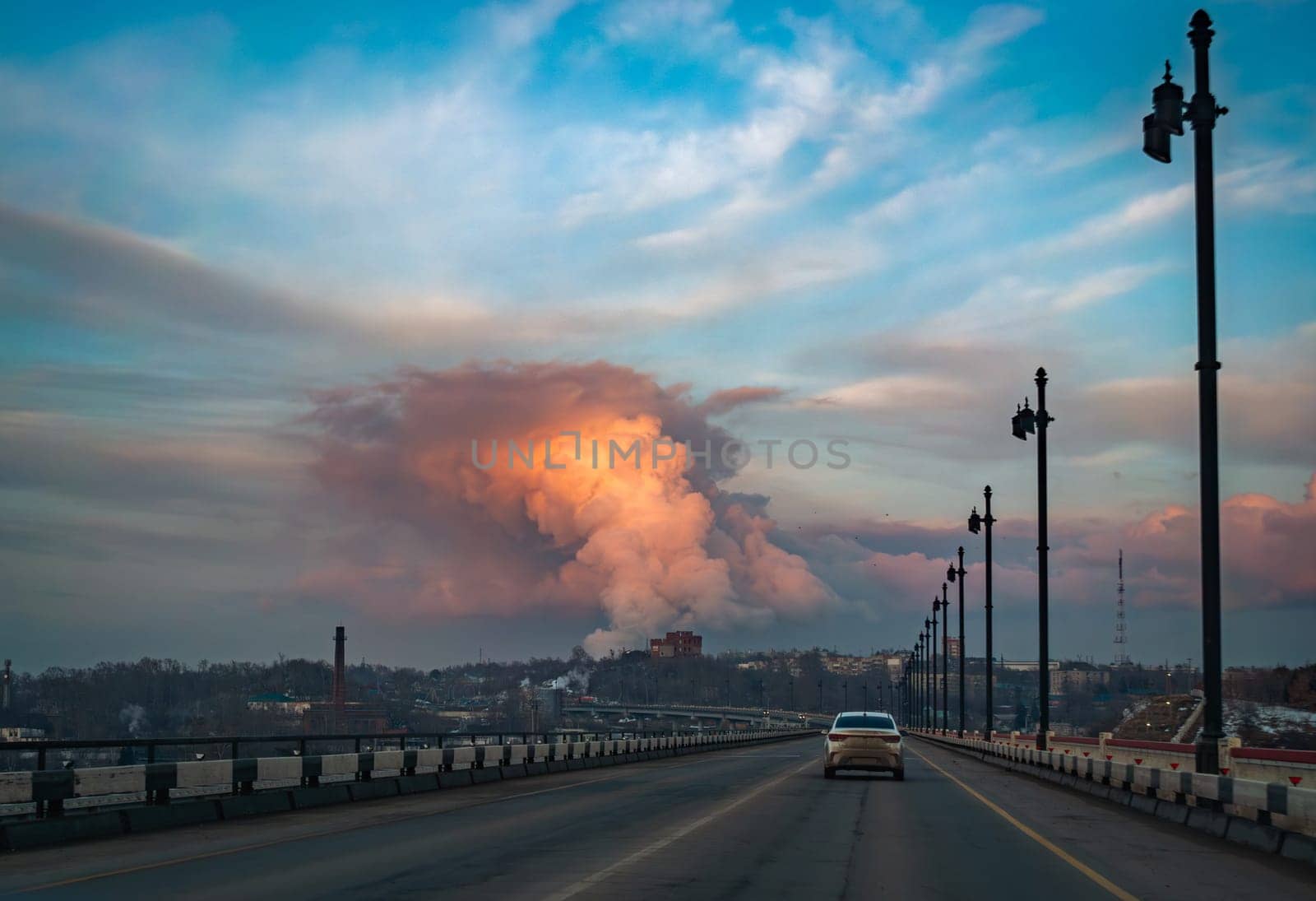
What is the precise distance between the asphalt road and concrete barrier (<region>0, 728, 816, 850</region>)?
636 mm

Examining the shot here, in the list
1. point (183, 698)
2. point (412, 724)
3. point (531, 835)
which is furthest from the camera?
point (412, 724)

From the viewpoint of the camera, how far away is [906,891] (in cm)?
1186

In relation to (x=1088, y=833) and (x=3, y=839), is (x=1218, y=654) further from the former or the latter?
(x=3, y=839)

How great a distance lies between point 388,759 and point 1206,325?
1687 centimetres

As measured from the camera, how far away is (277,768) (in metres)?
22.4

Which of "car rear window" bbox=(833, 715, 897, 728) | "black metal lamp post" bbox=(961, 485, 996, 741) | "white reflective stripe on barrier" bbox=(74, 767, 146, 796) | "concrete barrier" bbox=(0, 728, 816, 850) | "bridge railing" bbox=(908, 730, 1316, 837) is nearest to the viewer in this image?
"bridge railing" bbox=(908, 730, 1316, 837)

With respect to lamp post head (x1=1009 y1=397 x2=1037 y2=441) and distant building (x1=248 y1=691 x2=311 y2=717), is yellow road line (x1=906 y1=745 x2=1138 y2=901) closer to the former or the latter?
lamp post head (x1=1009 y1=397 x2=1037 y2=441)

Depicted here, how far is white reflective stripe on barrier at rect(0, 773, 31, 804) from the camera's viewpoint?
1582 centimetres

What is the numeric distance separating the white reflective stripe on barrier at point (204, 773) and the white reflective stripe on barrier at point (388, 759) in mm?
5857

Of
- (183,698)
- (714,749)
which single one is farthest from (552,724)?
(714,749)

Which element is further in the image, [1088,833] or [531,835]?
[1088,833]

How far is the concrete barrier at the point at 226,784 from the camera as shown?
1634cm

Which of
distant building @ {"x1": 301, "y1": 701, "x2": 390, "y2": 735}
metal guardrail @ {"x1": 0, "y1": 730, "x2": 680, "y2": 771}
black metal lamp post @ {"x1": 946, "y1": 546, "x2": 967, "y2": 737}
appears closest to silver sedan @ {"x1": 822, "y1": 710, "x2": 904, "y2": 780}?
metal guardrail @ {"x1": 0, "y1": 730, "x2": 680, "y2": 771}

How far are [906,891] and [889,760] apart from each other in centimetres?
2151
